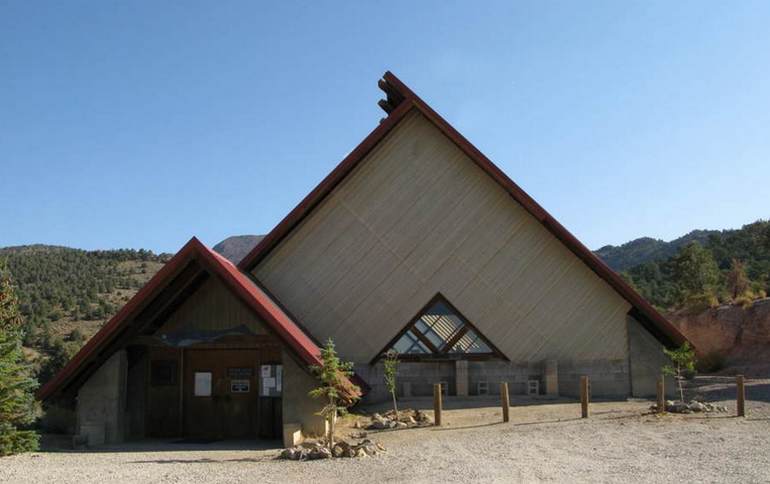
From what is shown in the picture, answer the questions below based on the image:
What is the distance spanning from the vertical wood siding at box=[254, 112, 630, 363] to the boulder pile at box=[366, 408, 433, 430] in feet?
11.2

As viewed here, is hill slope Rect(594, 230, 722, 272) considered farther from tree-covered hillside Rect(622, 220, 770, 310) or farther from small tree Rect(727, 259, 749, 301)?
small tree Rect(727, 259, 749, 301)

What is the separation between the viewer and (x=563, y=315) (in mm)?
20359

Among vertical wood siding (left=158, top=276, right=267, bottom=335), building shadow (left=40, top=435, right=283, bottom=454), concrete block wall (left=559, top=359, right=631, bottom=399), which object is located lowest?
building shadow (left=40, top=435, right=283, bottom=454)

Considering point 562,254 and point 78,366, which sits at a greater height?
point 562,254

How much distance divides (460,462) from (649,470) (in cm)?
300

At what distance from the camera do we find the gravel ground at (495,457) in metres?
10.5

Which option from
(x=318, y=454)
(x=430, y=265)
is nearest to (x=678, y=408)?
(x=430, y=265)

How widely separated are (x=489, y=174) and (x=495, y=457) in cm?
1052

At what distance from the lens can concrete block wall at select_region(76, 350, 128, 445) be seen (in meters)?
15.2

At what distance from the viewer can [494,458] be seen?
38.7 ft

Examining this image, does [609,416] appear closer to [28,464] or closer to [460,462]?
[460,462]

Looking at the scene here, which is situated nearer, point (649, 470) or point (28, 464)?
point (649, 470)

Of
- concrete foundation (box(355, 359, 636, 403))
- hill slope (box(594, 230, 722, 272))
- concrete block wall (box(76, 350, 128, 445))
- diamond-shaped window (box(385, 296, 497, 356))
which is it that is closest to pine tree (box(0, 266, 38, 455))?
concrete block wall (box(76, 350, 128, 445))

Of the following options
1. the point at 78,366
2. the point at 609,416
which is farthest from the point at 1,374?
the point at 609,416
